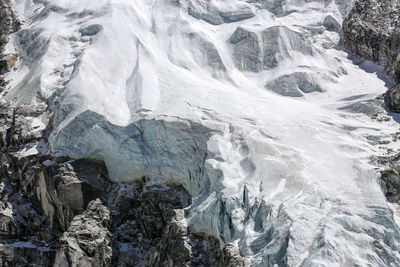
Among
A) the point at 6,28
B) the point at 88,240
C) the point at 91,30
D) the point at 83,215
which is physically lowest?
the point at 88,240

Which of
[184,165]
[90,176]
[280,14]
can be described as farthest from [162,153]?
[280,14]

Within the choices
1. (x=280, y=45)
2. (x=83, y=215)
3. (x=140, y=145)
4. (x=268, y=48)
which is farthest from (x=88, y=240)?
(x=280, y=45)

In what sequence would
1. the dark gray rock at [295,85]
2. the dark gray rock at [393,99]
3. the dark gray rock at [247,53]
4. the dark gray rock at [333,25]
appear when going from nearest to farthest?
the dark gray rock at [393,99] → the dark gray rock at [295,85] → the dark gray rock at [247,53] → the dark gray rock at [333,25]

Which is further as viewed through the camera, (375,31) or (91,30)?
(91,30)

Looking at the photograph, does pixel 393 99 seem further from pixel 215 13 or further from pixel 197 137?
pixel 215 13

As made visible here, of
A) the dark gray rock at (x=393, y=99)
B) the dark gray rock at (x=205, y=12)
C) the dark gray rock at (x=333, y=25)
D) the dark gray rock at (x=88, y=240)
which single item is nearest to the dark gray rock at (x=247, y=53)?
the dark gray rock at (x=205, y=12)

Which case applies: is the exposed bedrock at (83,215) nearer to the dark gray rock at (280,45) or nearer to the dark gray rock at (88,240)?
the dark gray rock at (88,240)
